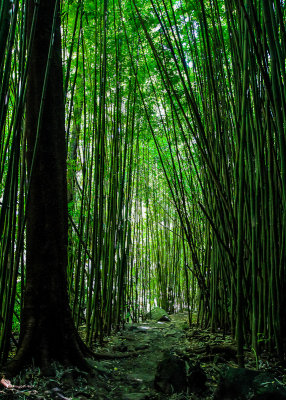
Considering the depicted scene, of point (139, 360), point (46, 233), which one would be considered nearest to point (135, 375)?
point (139, 360)

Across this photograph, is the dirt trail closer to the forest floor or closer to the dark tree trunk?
the forest floor

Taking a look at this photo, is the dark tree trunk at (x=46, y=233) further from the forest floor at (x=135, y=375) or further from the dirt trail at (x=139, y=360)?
the dirt trail at (x=139, y=360)

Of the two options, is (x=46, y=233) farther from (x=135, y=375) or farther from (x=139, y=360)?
(x=139, y=360)

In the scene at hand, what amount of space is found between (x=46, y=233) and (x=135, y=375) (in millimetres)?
775

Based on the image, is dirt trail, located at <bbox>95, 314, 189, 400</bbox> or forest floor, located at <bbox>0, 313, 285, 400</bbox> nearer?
forest floor, located at <bbox>0, 313, 285, 400</bbox>

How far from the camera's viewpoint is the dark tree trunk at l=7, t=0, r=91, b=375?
126 cm

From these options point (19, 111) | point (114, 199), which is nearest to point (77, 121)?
point (114, 199)

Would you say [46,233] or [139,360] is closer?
[46,233]

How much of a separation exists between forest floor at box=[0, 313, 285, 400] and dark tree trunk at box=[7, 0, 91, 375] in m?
0.08

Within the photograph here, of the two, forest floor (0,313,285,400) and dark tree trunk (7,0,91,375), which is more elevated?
dark tree trunk (7,0,91,375)

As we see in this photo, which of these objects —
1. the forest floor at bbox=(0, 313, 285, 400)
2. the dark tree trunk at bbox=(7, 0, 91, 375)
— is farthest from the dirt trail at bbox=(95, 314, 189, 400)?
the dark tree trunk at bbox=(7, 0, 91, 375)

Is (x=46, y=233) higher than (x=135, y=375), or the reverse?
(x=46, y=233)

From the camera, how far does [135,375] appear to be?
1.50 m

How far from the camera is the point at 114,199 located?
2219 mm
